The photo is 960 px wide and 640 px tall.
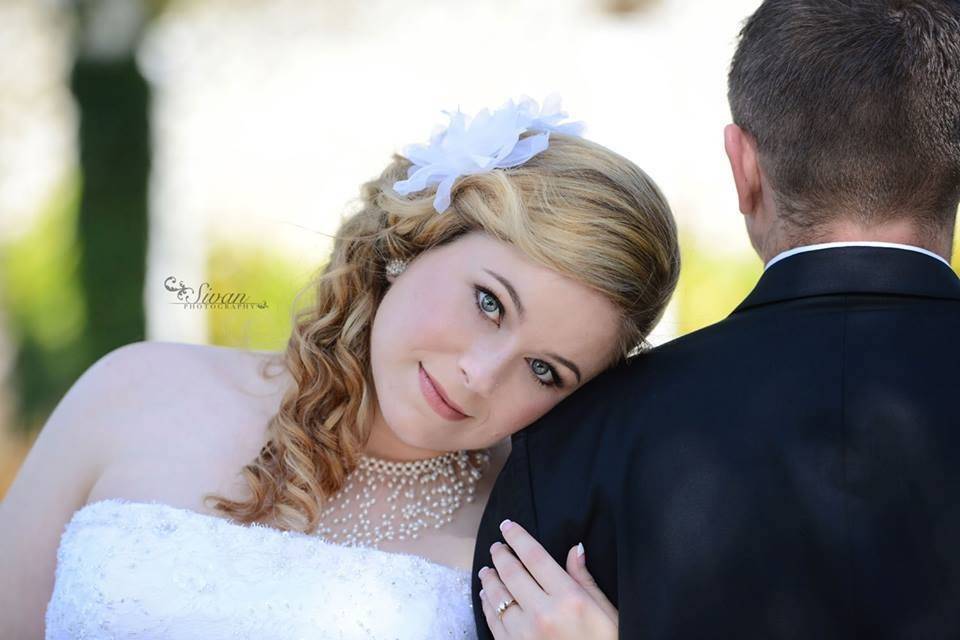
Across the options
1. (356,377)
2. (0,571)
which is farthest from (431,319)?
(0,571)

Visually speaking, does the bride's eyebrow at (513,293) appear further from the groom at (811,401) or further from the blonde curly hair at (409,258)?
the groom at (811,401)

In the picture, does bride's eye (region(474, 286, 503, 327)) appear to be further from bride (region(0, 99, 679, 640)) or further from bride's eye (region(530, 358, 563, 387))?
bride's eye (region(530, 358, 563, 387))

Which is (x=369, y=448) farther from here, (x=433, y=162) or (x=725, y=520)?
(x=725, y=520)

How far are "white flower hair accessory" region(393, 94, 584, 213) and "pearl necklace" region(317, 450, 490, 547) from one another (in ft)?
2.54

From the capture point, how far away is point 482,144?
10.0 ft

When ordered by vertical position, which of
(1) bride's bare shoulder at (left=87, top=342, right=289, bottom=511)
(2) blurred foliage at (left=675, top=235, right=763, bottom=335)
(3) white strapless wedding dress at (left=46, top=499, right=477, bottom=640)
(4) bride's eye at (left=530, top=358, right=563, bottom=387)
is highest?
(4) bride's eye at (left=530, top=358, right=563, bottom=387)

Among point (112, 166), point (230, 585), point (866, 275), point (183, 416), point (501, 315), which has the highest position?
point (866, 275)

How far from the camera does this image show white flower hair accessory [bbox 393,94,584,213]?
2965 mm

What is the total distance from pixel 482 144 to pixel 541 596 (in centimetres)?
131

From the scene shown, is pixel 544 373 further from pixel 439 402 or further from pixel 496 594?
pixel 496 594

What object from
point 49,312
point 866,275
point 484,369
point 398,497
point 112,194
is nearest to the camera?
point 866,275

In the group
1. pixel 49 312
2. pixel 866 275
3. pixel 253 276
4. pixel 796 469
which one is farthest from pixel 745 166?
pixel 49 312

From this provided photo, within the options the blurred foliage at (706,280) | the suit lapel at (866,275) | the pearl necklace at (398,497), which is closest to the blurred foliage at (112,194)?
the blurred foliage at (706,280)

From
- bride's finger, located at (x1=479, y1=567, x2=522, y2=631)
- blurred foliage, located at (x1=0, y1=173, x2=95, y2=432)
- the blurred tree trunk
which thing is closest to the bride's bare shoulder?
bride's finger, located at (x1=479, y1=567, x2=522, y2=631)
